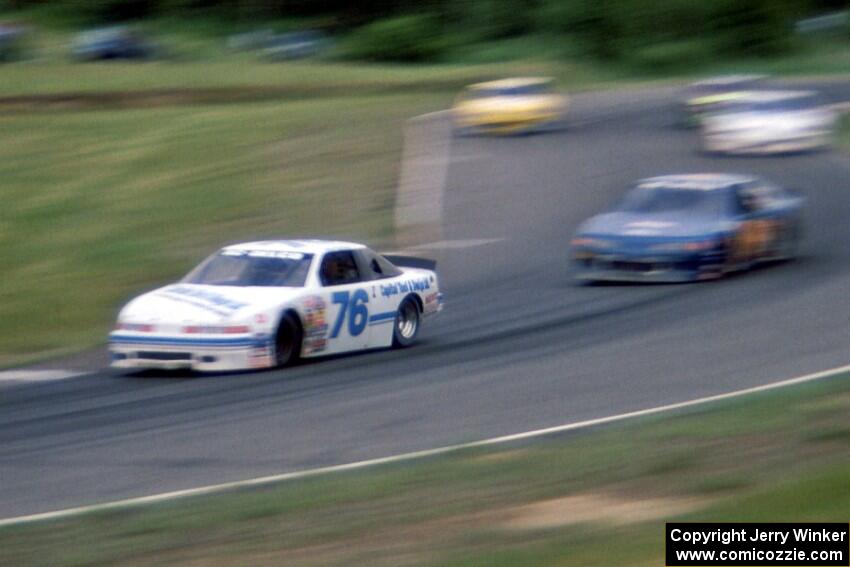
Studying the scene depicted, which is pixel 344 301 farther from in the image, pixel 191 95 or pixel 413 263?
pixel 191 95

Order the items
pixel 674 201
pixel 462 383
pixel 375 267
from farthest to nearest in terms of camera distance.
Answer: pixel 674 201
pixel 375 267
pixel 462 383

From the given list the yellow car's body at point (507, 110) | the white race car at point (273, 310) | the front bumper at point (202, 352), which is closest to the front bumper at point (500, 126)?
the yellow car's body at point (507, 110)

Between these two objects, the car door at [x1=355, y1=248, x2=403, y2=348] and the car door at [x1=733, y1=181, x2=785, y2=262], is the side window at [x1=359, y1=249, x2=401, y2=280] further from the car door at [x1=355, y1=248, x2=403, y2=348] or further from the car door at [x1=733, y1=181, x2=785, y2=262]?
the car door at [x1=733, y1=181, x2=785, y2=262]

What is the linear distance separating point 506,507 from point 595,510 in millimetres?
453

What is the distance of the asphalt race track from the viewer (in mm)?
9266

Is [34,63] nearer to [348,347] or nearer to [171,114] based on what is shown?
[171,114]

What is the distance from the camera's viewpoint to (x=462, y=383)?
11703 mm

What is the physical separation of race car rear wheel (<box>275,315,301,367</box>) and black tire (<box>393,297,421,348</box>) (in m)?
1.51

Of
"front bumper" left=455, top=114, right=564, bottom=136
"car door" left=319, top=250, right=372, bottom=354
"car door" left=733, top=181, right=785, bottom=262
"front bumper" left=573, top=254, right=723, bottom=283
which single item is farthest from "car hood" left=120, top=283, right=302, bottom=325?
"front bumper" left=455, top=114, right=564, bottom=136

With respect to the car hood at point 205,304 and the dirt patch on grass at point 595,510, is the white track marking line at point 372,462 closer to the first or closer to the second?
the dirt patch on grass at point 595,510

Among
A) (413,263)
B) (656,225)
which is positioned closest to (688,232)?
(656,225)

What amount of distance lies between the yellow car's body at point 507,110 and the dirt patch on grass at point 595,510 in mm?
26617

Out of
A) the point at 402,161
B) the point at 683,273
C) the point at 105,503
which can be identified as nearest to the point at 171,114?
the point at 402,161

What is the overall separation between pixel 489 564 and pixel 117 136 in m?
27.8
